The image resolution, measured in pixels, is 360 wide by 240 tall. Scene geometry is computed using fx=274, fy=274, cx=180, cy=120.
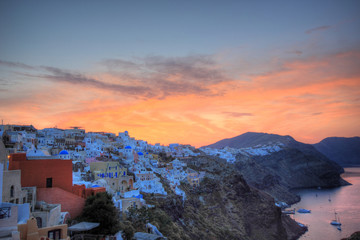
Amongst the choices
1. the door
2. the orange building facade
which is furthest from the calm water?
the door

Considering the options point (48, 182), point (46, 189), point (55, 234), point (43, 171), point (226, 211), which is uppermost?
point (43, 171)

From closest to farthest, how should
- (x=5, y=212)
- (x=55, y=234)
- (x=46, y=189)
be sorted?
(x=5, y=212)
(x=55, y=234)
(x=46, y=189)

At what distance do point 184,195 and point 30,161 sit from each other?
3944 cm

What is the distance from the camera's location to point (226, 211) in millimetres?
63750

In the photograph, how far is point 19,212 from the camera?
15234 mm

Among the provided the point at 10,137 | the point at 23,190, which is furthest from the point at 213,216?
the point at 23,190

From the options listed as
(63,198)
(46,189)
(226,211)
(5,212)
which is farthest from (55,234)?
(226,211)

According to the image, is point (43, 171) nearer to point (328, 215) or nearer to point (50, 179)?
point (50, 179)

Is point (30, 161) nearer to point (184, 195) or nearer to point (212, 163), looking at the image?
point (184, 195)

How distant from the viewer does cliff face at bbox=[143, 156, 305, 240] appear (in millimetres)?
48406

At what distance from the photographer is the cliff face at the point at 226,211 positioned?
4841cm

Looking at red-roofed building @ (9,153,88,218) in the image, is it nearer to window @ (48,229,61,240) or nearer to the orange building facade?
the orange building facade

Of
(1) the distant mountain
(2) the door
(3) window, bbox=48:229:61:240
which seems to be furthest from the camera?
(1) the distant mountain

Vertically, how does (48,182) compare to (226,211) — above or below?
above
